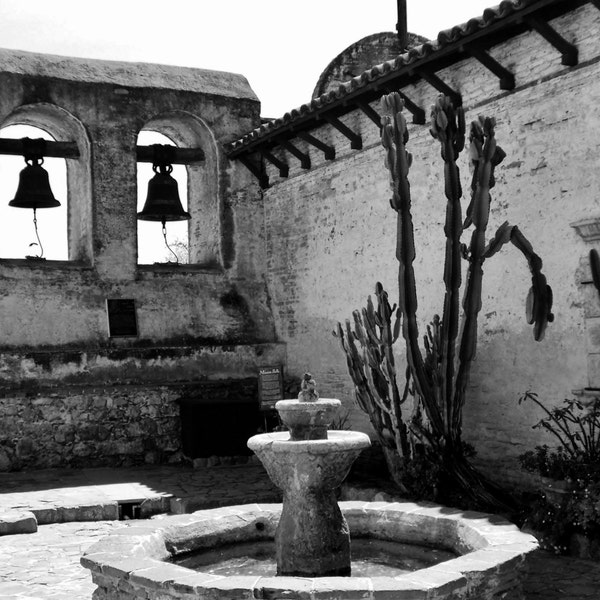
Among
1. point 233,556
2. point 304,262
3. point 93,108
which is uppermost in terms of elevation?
point 93,108

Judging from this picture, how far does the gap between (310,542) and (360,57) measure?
28.8 ft

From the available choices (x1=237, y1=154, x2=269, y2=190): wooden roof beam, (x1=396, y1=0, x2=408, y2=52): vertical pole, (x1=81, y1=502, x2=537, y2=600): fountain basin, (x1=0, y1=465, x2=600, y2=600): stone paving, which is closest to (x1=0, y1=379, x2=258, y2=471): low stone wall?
(x1=0, y1=465, x2=600, y2=600): stone paving

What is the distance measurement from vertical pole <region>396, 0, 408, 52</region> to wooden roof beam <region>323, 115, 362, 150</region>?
2.66 meters

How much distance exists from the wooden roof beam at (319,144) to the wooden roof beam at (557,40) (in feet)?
11.8

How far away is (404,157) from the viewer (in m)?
7.48

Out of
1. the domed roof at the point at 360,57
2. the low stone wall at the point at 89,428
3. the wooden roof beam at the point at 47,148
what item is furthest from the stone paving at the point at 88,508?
the domed roof at the point at 360,57

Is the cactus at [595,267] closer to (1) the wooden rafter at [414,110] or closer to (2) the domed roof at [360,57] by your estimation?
(1) the wooden rafter at [414,110]

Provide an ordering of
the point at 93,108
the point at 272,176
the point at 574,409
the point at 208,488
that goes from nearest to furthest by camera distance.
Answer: the point at 574,409 → the point at 208,488 → the point at 93,108 → the point at 272,176

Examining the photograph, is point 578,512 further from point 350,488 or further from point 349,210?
point 349,210

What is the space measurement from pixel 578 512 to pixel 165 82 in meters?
7.71

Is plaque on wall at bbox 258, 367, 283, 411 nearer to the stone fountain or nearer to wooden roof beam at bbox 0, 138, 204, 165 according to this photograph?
wooden roof beam at bbox 0, 138, 204, 165

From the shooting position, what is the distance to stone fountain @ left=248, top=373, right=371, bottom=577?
4816 millimetres

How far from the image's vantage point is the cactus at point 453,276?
7.11 m

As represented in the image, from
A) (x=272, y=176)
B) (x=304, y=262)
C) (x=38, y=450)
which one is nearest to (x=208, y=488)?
(x=38, y=450)
